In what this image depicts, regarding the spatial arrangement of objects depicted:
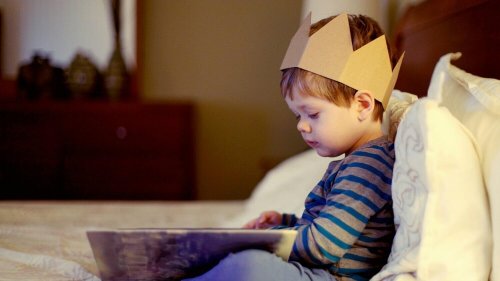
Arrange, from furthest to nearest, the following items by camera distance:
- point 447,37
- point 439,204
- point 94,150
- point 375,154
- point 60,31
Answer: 1. point 60,31
2. point 94,150
3. point 447,37
4. point 375,154
5. point 439,204

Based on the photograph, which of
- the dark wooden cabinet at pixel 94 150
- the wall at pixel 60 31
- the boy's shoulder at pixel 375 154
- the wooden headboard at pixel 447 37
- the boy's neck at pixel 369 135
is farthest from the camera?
the wall at pixel 60 31

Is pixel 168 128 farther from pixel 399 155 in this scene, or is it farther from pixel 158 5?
pixel 399 155

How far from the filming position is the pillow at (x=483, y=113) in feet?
2.53

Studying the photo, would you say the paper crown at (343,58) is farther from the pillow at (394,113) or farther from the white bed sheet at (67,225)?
the white bed sheet at (67,225)

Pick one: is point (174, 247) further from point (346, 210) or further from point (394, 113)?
point (394, 113)

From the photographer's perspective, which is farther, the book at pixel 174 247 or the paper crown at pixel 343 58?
the paper crown at pixel 343 58

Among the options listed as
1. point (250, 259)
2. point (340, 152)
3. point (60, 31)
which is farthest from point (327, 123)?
point (60, 31)

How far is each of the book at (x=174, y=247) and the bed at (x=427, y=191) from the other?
7.3 inches

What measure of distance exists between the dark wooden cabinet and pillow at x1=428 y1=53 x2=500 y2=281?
69.0 inches

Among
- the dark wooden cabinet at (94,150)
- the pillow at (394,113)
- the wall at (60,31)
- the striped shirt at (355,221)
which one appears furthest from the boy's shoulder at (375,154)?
the wall at (60,31)

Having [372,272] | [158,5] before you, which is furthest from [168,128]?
[372,272]

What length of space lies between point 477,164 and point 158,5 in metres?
2.40

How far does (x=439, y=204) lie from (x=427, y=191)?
0.08 ft

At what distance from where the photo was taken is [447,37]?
1.51 metres
